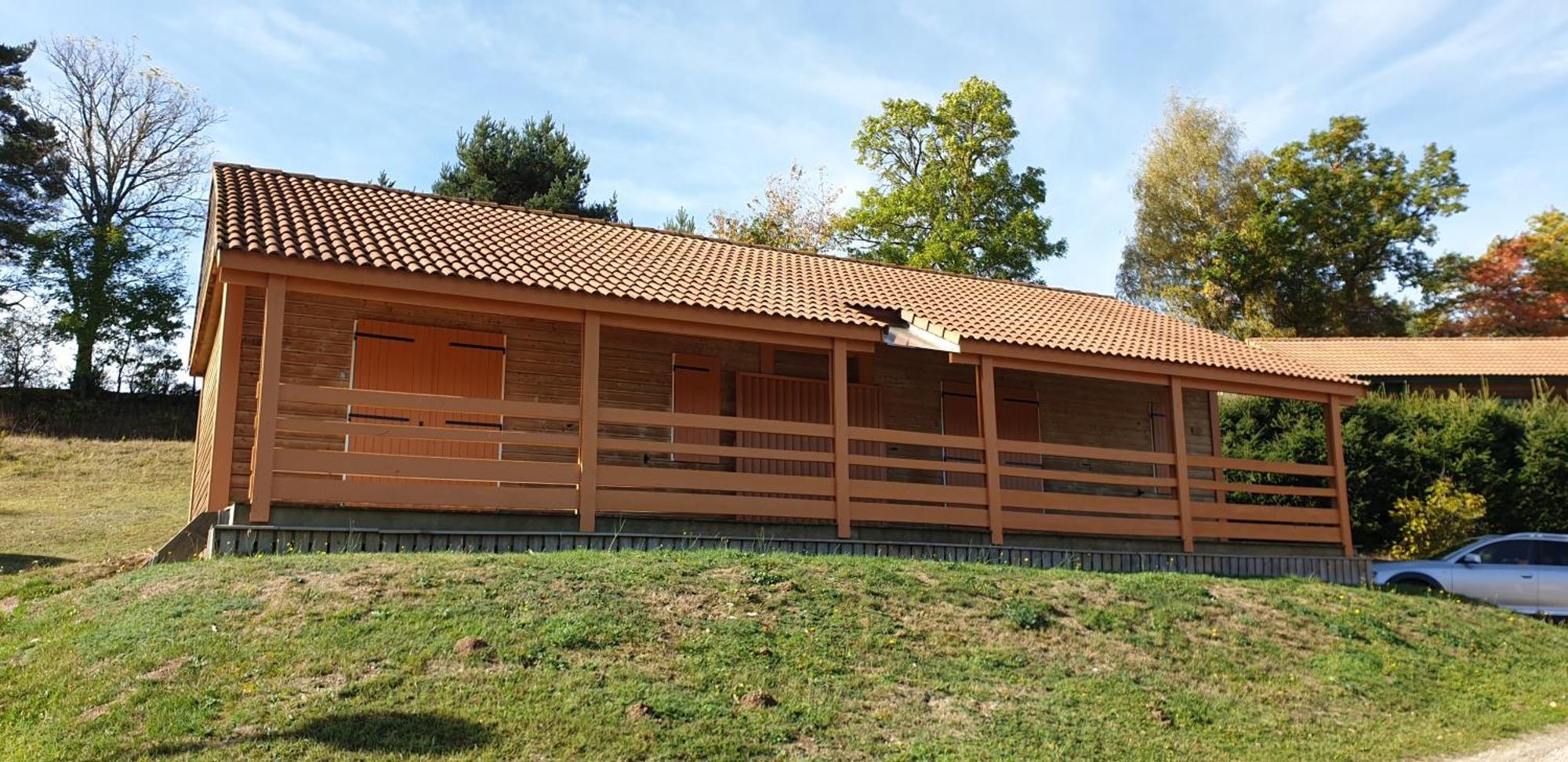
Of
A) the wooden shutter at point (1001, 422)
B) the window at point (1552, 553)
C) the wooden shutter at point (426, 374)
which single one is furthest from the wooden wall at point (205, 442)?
the window at point (1552, 553)

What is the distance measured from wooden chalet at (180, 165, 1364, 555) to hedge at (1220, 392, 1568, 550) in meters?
3.66

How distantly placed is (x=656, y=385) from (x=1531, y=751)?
9835 millimetres

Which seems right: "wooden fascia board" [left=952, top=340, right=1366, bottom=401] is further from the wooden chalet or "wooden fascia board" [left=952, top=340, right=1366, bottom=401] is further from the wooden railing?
the wooden railing

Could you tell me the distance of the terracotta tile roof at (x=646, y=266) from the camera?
40.6ft

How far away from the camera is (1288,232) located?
4116 centimetres

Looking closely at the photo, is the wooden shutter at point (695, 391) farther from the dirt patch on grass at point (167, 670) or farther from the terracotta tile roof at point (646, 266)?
the dirt patch on grass at point (167, 670)

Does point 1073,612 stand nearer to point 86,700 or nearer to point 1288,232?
point 86,700

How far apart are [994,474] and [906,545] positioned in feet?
5.47

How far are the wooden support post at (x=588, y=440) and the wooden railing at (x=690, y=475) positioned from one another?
0.05 metres

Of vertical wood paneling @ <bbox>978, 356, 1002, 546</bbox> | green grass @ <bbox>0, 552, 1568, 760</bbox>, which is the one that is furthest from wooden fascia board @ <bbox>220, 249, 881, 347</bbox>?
green grass @ <bbox>0, 552, 1568, 760</bbox>

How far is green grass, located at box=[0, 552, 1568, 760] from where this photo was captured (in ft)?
23.1

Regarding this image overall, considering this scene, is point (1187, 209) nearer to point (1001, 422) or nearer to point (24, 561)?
point (1001, 422)

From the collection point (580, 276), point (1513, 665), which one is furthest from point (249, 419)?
point (1513, 665)

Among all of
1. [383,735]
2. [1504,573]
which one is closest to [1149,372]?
[1504,573]
